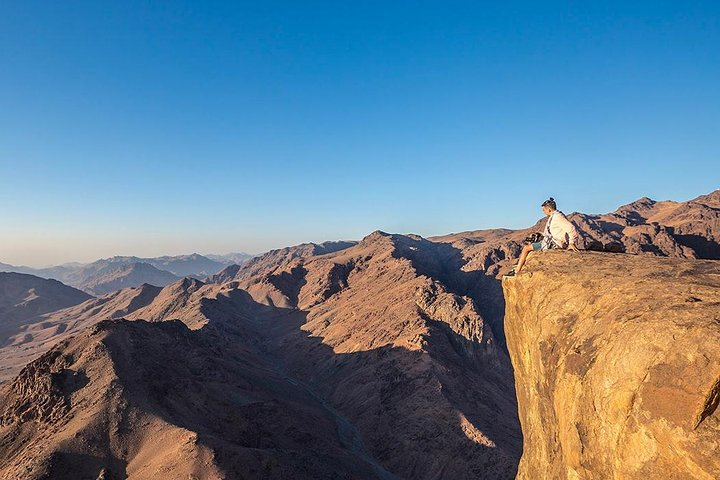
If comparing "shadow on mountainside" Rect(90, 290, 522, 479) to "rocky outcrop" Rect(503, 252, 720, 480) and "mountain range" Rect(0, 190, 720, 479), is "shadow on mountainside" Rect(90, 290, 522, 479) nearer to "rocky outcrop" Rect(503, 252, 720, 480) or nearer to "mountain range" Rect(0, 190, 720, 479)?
"mountain range" Rect(0, 190, 720, 479)

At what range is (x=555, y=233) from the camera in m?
13.2

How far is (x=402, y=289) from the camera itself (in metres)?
87.8

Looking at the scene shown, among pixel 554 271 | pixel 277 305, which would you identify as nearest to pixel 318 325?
pixel 277 305

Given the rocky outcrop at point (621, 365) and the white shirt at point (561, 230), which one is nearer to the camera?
the rocky outcrop at point (621, 365)

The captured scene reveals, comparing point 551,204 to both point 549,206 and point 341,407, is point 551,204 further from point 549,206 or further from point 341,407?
point 341,407

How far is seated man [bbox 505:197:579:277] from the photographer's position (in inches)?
507

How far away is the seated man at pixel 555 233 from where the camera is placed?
12883mm

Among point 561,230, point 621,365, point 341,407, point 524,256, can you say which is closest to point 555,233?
point 561,230

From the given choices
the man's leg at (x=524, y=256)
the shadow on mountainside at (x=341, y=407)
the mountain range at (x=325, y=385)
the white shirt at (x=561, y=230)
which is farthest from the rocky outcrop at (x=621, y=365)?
the shadow on mountainside at (x=341, y=407)

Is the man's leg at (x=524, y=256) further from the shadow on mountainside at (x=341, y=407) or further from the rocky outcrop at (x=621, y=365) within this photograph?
the shadow on mountainside at (x=341, y=407)

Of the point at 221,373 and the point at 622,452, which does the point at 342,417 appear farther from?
the point at 622,452

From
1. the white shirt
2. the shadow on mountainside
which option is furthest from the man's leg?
the shadow on mountainside

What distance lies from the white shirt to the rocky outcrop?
2.55 ft

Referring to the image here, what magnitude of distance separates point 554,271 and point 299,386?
6237 cm
